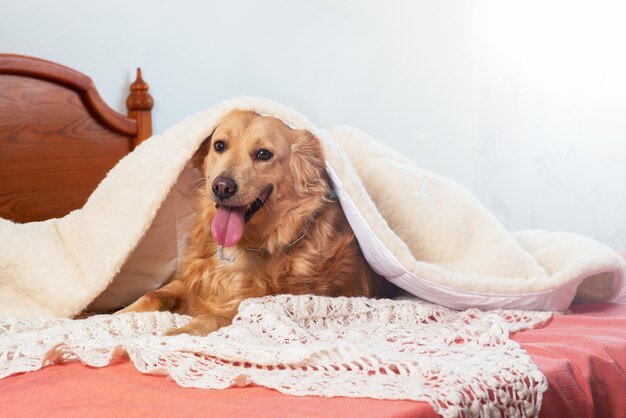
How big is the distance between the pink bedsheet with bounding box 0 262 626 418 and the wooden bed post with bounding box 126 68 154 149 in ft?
4.83

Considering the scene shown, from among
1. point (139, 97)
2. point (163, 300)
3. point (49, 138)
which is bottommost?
point (163, 300)

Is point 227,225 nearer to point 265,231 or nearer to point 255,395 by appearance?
point 265,231

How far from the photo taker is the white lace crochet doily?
100cm

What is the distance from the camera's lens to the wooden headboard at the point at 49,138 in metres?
2.15

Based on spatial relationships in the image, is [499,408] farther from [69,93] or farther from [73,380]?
[69,93]

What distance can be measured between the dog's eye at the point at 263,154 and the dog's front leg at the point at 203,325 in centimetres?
37

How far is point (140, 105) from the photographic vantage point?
8.20 ft

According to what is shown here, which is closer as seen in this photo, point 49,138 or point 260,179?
point 260,179

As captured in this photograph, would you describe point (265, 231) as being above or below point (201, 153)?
below

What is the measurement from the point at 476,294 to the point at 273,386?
0.73m

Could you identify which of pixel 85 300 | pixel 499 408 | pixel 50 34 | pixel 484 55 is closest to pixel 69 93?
pixel 50 34

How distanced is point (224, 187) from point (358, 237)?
0.33m

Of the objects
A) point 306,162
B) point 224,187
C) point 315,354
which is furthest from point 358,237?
point 315,354

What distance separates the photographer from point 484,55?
3744 millimetres
